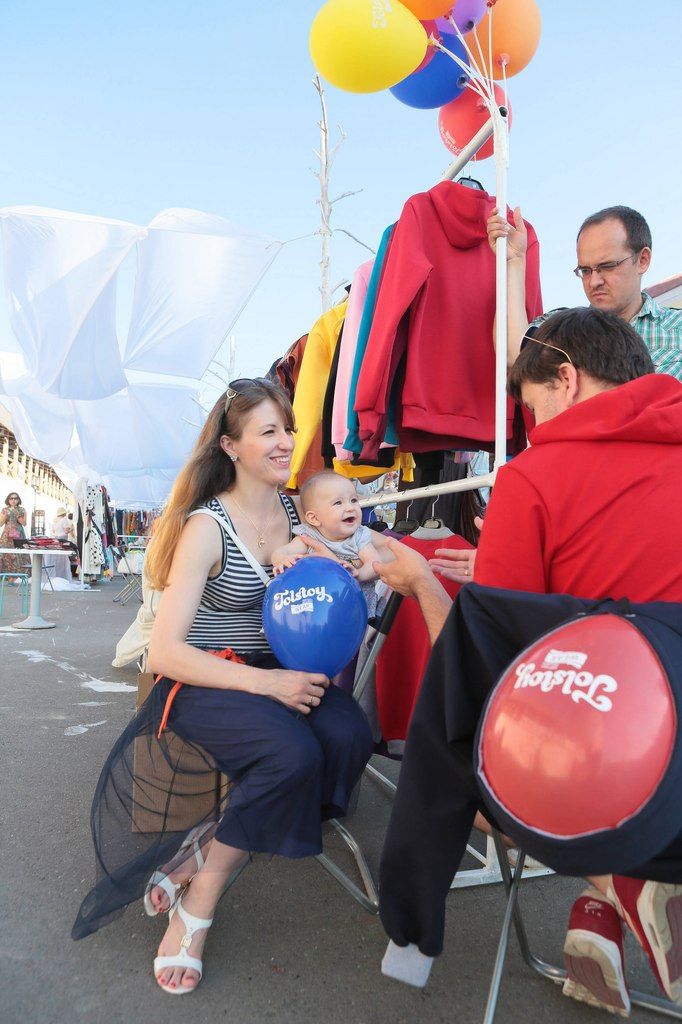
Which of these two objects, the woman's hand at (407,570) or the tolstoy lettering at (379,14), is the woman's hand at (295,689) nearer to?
the woman's hand at (407,570)

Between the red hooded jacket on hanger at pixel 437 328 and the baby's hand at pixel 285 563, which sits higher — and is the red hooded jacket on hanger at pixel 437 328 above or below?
above

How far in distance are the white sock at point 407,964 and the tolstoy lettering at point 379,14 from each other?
304cm

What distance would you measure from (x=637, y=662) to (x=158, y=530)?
1715 millimetres

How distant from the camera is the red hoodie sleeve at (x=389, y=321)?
2.57 meters

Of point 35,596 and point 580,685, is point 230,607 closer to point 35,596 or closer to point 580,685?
point 580,685

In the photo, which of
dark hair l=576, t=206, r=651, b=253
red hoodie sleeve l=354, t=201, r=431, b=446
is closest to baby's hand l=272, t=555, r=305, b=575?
red hoodie sleeve l=354, t=201, r=431, b=446

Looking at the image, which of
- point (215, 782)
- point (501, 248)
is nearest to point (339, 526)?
point (215, 782)

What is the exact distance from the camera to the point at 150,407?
38.0ft

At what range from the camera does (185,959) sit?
167 centimetres

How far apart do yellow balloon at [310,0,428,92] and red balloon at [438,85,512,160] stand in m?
0.63

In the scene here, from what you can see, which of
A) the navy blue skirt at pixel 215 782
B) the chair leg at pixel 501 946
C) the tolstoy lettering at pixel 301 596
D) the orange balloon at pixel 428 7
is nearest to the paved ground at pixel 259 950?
Result: the navy blue skirt at pixel 215 782

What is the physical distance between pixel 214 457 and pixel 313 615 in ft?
2.52

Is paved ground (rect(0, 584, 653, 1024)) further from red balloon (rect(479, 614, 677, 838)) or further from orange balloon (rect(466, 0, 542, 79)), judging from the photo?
orange balloon (rect(466, 0, 542, 79))

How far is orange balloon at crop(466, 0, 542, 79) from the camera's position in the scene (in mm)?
2877
